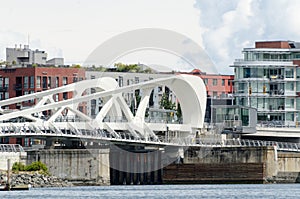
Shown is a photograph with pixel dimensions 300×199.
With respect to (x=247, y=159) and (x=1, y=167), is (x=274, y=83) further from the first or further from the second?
(x=1, y=167)

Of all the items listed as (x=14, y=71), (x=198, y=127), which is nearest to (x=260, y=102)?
(x=198, y=127)

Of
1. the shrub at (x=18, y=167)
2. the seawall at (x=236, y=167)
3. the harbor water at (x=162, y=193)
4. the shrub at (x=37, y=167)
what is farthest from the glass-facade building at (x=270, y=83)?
the shrub at (x=18, y=167)

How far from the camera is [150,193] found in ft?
349

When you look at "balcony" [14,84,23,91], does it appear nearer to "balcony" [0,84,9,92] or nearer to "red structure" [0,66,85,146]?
"red structure" [0,66,85,146]

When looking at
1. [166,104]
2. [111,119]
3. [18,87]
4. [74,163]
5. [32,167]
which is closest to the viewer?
[32,167]

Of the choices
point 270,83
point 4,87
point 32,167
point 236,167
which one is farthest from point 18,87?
point 32,167

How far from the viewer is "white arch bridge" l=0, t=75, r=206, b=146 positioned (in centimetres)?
12838

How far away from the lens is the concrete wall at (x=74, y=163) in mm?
122188

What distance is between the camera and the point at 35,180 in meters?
117

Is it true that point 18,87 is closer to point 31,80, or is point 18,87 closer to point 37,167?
point 31,80

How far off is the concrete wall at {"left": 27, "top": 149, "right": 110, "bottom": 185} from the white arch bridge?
2.29 m

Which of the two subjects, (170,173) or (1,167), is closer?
(1,167)

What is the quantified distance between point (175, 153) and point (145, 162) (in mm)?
3298

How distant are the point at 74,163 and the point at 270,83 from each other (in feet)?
157
